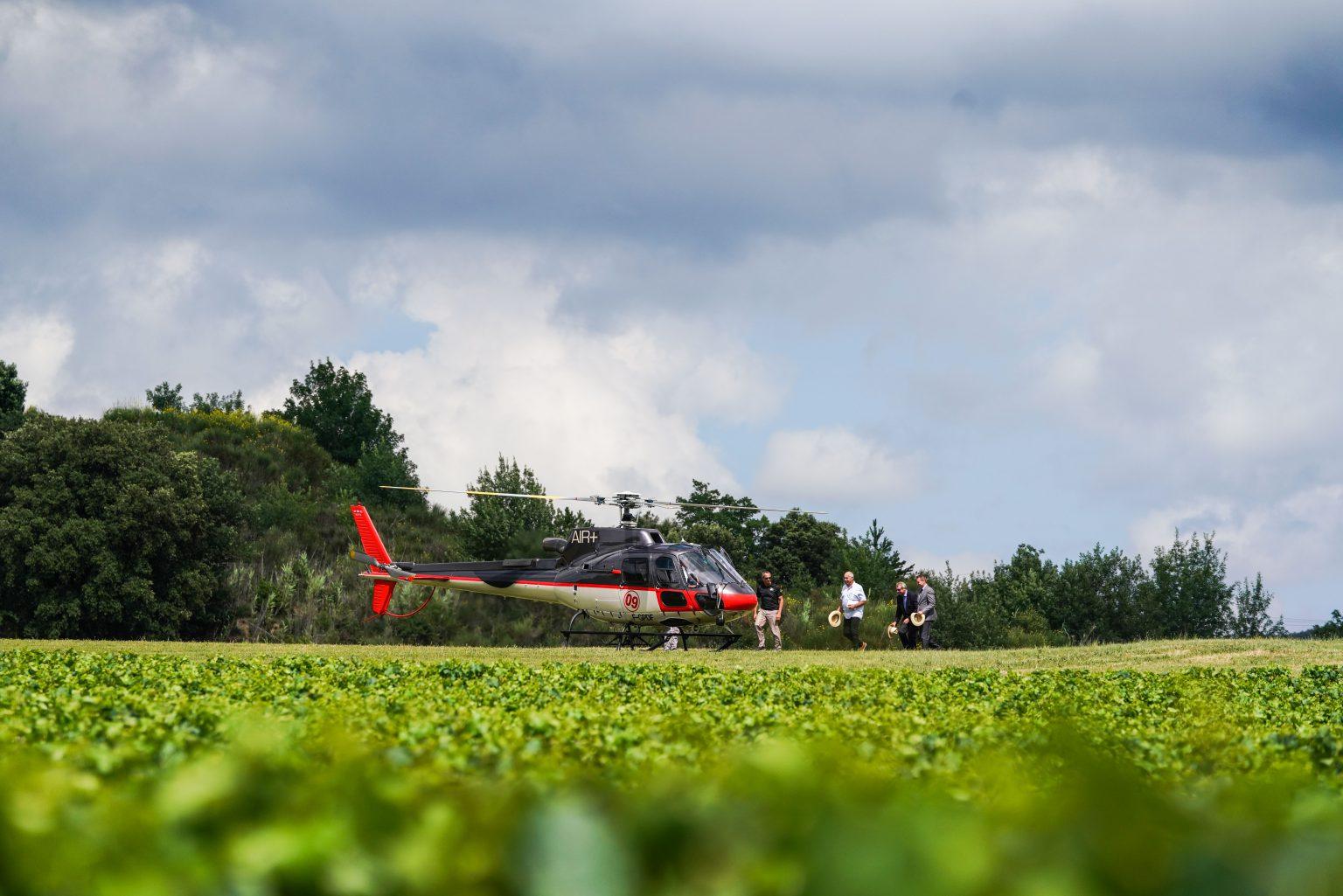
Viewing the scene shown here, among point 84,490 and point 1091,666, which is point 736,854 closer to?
point 1091,666

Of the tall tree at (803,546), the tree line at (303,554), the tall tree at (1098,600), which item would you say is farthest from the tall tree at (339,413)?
the tall tree at (1098,600)

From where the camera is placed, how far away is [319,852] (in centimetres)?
203

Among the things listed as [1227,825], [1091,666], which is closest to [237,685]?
[1227,825]

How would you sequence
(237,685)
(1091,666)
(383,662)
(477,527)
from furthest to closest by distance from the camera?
(477,527) → (1091,666) → (383,662) → (237,685)

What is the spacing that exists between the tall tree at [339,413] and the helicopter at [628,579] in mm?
45971

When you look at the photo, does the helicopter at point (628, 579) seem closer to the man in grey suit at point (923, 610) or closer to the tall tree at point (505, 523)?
the man in grey suit at point (923, 610)

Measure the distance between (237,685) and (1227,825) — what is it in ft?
34.6

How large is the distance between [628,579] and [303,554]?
25.0 meters

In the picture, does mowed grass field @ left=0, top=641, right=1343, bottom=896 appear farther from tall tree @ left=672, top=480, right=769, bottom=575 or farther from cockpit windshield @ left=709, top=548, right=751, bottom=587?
tall tree @ left=672, top=480, right=769, bottom=575

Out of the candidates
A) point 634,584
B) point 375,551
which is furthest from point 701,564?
point 375,551

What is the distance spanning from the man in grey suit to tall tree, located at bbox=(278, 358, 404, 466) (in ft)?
161

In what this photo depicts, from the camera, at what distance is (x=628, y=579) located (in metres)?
26.8

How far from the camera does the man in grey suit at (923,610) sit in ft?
91.4

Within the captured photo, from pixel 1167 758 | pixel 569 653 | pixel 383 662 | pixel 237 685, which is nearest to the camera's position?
pixel 1167 758
